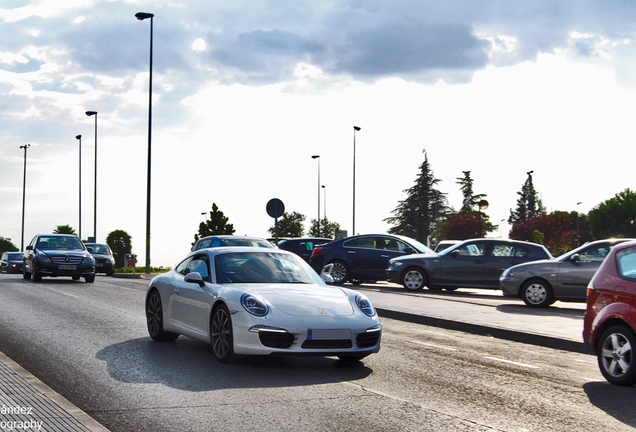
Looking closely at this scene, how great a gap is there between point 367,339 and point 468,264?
1242 centimetres

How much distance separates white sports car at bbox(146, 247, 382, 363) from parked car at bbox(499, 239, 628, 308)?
27.2ft

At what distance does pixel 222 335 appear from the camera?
7.66 metres

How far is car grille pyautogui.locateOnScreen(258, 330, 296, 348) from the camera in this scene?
7117 mm

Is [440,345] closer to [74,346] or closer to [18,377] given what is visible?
[74,346]

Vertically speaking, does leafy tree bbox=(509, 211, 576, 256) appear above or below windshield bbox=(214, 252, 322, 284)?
above

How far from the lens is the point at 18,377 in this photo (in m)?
6.24

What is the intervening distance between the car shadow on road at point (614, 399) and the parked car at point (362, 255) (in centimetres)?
1477

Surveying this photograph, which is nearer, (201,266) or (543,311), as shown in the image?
(201,266)

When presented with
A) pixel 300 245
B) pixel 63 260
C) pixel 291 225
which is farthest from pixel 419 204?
pixel 63 260

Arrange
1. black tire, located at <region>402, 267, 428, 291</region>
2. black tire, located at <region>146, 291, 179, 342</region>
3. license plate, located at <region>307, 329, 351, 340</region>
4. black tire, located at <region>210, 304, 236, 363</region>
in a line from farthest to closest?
black tire, located at <region>402, 267, 428, 291</region> → black tire, located at <region>146, 291, 179, 342</region> → black tire, located at <region>210, 304, 236, 363</region> → license plate, located at <region>307, 329, 351, 340</region>

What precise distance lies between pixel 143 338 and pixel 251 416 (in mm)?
4876

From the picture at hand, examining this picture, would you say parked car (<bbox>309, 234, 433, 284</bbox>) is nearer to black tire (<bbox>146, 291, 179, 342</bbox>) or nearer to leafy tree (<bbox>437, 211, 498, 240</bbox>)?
black tire (<bbox>146, 291, 179, 342</bbox>)

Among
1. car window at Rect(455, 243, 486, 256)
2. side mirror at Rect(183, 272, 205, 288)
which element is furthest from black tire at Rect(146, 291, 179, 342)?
car window at Rect(455, 243, 486, 256)

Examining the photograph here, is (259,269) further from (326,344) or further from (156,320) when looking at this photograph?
(156,320)
